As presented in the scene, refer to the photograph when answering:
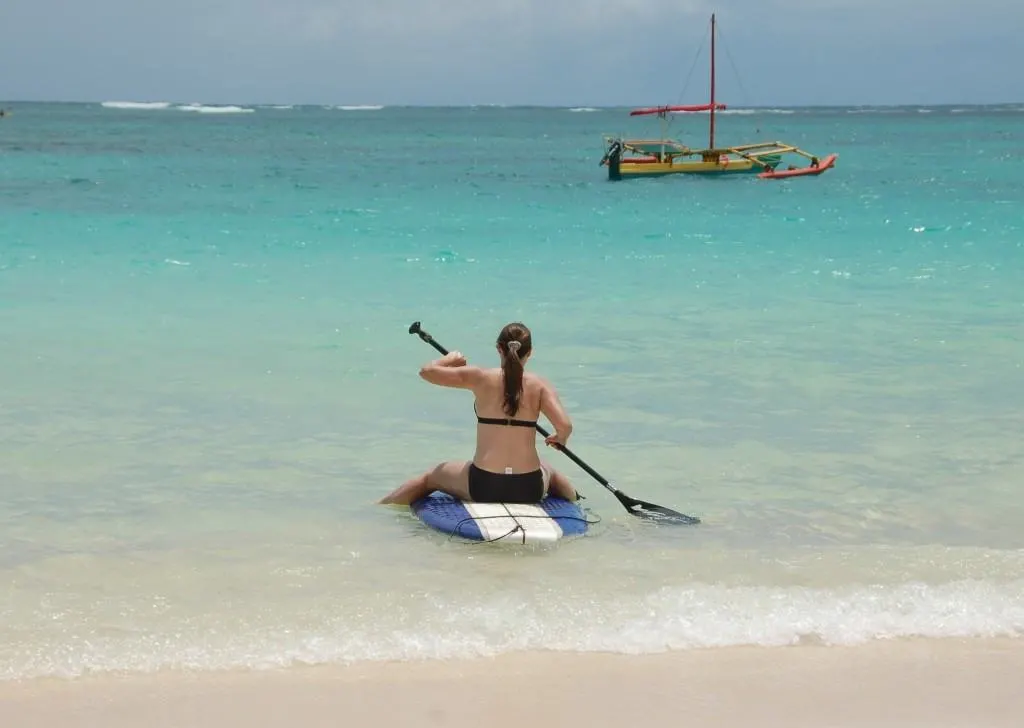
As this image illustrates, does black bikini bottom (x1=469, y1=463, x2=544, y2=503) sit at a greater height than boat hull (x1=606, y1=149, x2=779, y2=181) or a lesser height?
lesser

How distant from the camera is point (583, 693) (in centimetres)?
464

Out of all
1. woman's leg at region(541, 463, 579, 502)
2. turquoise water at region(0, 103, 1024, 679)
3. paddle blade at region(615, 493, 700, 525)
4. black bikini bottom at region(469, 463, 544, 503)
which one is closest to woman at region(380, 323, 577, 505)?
black bikini bottom at region(469, 463, 544, 503)

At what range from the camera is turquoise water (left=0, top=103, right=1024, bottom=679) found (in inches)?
211

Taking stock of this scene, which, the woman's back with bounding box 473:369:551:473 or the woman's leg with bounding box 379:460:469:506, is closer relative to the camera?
the woman's back with bounding box 473:369:551:473

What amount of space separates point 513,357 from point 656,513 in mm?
1258

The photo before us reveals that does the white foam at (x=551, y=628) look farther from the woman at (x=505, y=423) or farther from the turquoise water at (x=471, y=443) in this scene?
the woman at (x=505, y=423)

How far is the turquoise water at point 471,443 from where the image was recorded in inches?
211

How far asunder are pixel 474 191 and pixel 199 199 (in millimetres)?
8730

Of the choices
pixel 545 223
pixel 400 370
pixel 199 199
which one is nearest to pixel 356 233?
pixel 545 223

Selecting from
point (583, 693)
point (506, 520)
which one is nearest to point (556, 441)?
point (506, 520)

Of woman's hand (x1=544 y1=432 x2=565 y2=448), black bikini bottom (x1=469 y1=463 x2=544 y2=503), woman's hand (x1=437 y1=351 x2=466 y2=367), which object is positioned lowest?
black bikini bottom (x1=469 y1=463 x2=544 y2=503)

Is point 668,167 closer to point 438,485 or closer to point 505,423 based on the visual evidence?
point 438,485

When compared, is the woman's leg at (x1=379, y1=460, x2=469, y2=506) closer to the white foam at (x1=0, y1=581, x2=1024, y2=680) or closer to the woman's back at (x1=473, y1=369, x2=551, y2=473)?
the woman's back at (x1=473, y1=369, x2=551, y2=473)

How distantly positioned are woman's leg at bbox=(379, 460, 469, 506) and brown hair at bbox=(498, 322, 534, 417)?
47 centimetres
